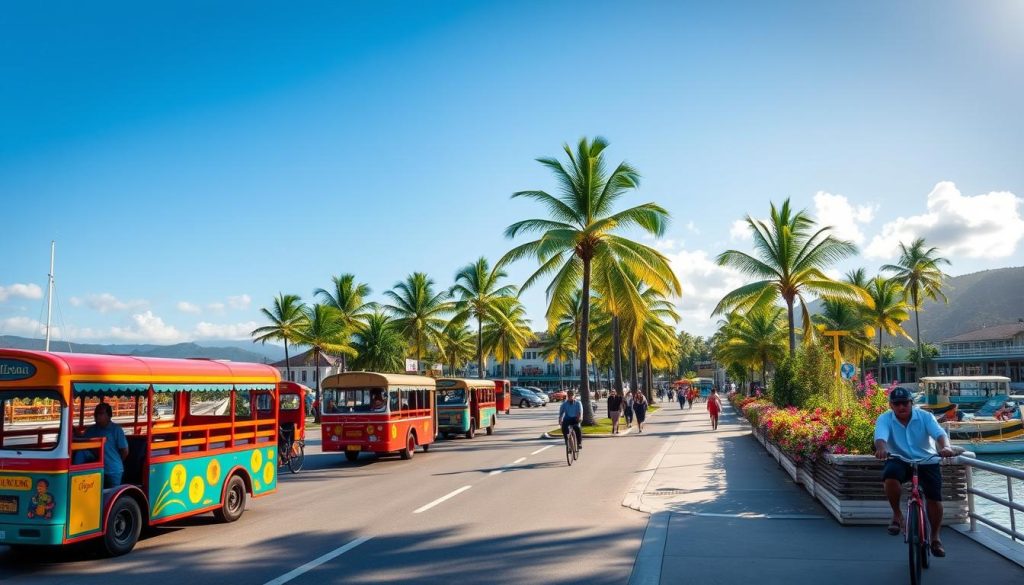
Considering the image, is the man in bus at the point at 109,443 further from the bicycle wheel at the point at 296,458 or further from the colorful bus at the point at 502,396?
the colorful bus at the point at 502,396

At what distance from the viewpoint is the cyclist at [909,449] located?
7219mm

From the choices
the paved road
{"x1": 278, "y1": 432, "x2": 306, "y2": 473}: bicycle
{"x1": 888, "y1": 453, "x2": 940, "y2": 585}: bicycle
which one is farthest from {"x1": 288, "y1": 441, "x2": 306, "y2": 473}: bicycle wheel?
{"x1": 888, "y1": 453, "x2": 940, "y2": 585}: bicycle

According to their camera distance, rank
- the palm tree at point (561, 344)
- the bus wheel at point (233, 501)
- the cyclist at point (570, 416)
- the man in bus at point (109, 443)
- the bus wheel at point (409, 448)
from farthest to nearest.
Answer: the palm tree at point (561, 344), the bus wheel at point (409, 448), the cyclist at point (570, 416), the bus wheel at point (233, 501), the man in bus at point (109, 443)

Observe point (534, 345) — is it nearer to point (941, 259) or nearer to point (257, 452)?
point (941, 259)

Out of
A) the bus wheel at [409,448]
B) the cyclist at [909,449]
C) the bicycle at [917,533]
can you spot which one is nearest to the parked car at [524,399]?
the bus wheel at [409,448]

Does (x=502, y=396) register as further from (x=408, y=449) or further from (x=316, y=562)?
(x=316, y=562)

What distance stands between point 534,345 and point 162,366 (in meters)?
118

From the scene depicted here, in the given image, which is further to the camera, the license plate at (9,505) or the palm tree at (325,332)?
the palm tree at (325,332)

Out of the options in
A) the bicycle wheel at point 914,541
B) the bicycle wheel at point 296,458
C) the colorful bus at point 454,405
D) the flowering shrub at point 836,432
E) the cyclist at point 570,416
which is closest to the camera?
the bicycle wheel at point 914,541

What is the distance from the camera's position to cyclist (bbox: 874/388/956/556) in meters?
7.22

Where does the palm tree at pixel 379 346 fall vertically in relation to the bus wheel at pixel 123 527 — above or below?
above

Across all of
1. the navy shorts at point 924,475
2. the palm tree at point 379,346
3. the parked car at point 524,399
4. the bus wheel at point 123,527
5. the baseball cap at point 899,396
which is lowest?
the parked car at point 524,399

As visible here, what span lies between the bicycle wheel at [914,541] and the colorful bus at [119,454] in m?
8.19

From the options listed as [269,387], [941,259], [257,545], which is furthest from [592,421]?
[941,259]
